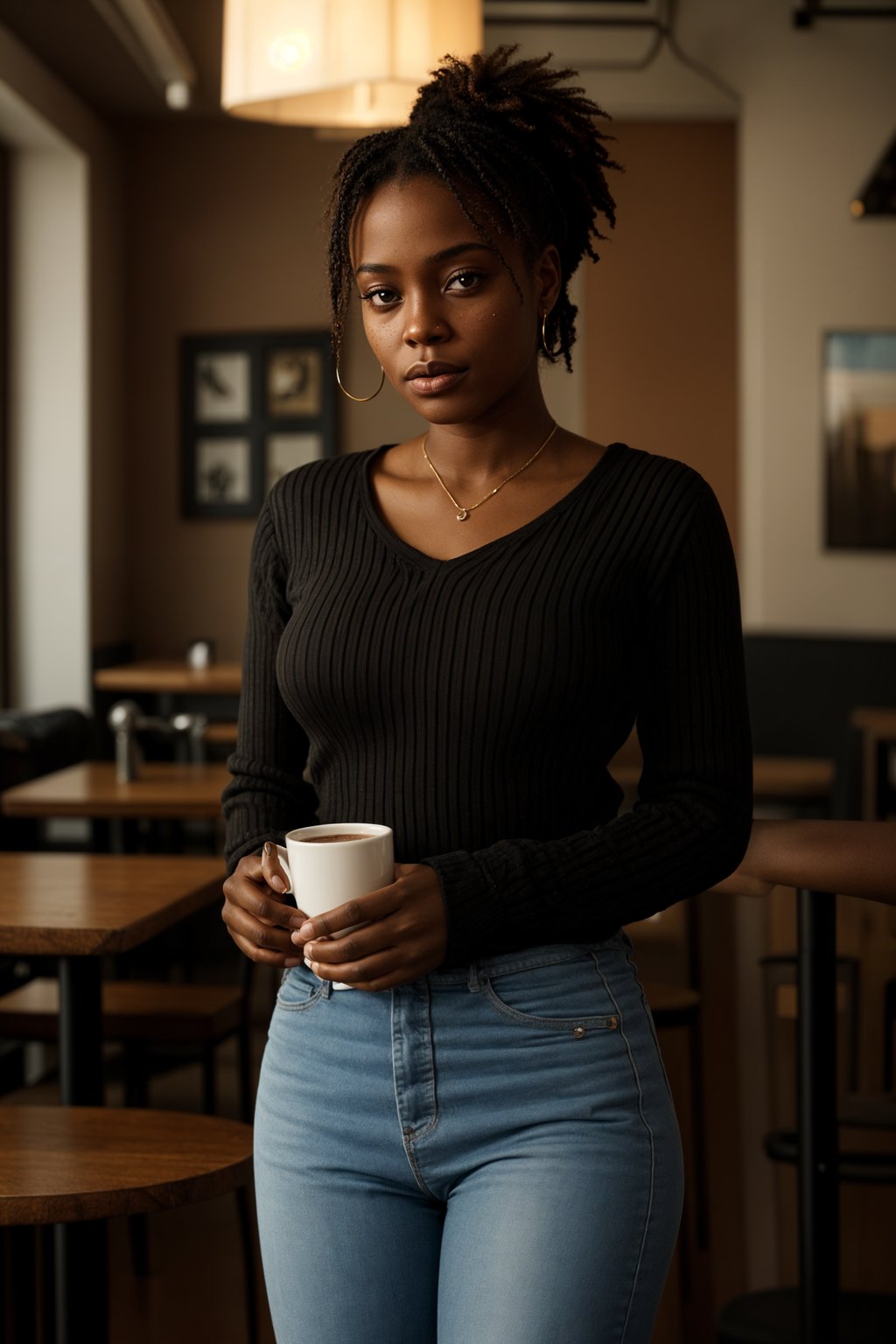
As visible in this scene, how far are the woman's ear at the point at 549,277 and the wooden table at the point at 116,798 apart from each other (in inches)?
→ 101

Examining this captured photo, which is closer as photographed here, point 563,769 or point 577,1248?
point 577,1248

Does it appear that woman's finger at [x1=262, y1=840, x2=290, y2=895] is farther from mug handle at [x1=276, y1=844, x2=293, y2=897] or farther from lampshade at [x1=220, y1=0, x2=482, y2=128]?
lampshade at [x1=220, y1=0, x2=482, y2=128]

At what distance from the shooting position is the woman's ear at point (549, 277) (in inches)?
47.8

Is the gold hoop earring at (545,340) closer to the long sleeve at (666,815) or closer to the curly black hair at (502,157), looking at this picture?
the curly black hair at (502,157)

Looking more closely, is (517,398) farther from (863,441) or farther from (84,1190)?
(863,441)

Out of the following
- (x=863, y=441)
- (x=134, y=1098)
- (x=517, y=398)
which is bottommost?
(x=134, y=1098)

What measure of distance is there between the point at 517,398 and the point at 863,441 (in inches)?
217

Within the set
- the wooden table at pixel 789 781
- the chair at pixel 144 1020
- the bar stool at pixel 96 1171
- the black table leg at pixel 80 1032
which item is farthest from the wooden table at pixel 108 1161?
the wooden table at pixel 789 781

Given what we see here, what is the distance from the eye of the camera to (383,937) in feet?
3.35

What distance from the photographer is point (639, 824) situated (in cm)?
110

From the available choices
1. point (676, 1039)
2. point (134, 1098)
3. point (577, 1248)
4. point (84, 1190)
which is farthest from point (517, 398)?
point (134, 1098)

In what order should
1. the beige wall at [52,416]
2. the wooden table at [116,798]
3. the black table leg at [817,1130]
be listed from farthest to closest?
1. the beige wall at [52,416]
2. the wooden table at [116,798]
3. the black table leg at [817,1130]

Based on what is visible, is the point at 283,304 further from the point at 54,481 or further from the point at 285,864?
the point at 285,864

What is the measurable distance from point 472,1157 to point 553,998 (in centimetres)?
12
